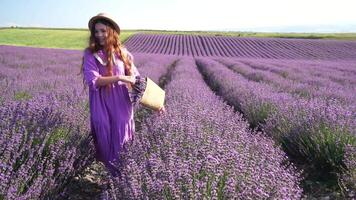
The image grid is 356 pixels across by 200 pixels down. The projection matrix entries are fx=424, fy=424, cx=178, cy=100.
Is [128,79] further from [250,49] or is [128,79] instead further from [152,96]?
[250,49]

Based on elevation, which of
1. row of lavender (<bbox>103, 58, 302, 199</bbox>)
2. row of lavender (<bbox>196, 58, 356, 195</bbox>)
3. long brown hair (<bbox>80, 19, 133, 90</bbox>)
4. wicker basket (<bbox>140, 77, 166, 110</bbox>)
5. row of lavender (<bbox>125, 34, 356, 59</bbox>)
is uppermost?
long brown hair (<bbox>80, 19, 133, 90</bbox>)

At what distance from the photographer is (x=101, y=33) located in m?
3.24

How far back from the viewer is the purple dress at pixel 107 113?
325 centimetres

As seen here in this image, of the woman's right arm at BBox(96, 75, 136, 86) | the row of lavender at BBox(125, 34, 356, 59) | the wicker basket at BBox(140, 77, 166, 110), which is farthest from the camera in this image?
the row of lavender at BBox(125, 34, 356, 59)

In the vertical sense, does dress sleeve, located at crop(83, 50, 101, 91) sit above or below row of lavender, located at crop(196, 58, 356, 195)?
above

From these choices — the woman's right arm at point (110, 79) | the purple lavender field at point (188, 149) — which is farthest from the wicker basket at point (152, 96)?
the woman's right arm at point (110, 79)

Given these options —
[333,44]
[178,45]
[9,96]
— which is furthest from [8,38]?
[9,96]

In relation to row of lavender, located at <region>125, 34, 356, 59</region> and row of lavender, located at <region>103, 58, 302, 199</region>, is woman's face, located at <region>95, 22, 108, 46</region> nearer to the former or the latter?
row of lavender, located at <region>103, 58, 302, 199</region>

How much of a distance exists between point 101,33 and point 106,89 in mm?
434

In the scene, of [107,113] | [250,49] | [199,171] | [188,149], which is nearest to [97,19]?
[107,113]

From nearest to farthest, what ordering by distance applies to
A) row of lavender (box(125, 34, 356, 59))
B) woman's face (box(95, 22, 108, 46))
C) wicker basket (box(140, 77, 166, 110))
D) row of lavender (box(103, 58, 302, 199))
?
row of lavender (box(103, 58, 302, 199))
woman's face (box(95, 22, 108, 46))
wicker basket (box(140, 77, 166, 110))
row of lavender (box(125, 34, 356, 59))

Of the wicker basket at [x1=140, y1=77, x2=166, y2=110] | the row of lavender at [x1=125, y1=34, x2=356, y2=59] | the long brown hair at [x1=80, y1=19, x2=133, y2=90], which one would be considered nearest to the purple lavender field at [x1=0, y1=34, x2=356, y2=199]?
the wicker basket at [x1=140, y1=77, x2=166, y2=110]

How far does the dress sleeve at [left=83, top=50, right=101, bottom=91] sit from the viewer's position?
10.4 ft

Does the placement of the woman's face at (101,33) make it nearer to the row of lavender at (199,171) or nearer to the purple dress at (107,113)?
the purple dress at (107,113)
